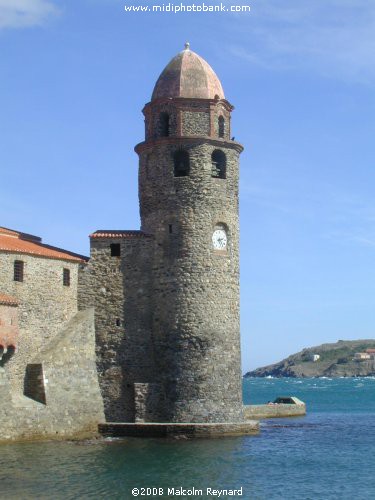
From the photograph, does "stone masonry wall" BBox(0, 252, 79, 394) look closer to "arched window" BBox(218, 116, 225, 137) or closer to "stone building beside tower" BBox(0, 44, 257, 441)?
"stone building beside tower" BBox(0, 44, 257, 441)

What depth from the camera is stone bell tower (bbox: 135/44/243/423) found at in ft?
103

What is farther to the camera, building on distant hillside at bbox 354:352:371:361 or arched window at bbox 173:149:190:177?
building on distant hillside at bbox 354:352:371:361

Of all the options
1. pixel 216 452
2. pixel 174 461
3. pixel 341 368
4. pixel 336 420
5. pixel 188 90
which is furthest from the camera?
pixel 341 368

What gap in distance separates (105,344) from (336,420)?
21.3 metres

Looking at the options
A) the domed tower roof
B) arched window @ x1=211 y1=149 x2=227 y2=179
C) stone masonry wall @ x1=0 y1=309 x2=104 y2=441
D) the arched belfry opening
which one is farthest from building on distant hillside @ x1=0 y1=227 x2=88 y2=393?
the domed tower roof

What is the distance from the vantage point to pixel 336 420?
48781mm

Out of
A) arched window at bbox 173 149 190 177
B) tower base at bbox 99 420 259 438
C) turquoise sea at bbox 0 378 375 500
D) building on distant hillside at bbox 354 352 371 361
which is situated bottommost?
turquoise sea at bbox 0 378 375 500

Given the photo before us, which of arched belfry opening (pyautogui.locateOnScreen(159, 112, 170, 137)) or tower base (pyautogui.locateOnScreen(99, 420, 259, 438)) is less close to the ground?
arched belfry opening (pyautogui.locateOnScreen(159, 112, 170, 137))

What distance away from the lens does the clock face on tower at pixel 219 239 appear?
32.3 meters

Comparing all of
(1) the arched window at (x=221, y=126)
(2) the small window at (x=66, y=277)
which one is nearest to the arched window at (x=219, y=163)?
(1) the arched window at (x=221, y=126)

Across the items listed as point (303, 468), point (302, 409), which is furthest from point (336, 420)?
point (303, 468)

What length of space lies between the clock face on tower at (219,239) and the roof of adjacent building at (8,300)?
768cm

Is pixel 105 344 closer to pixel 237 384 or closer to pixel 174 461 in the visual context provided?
pixel 237 384

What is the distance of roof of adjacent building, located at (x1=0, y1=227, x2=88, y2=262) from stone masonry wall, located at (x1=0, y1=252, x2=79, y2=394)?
185 mm
